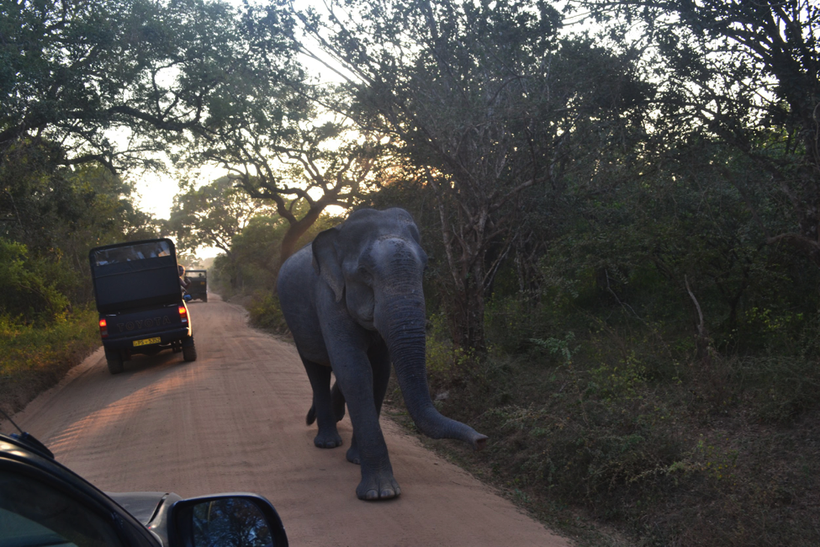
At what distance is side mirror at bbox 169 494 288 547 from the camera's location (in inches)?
74.7

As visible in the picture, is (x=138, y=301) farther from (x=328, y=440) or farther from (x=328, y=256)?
(x=328, y=256)

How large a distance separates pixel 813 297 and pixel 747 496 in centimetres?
462

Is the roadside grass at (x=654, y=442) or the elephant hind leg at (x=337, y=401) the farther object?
the elephant hind leg at (x=337, y=401)

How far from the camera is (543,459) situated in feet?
19.9

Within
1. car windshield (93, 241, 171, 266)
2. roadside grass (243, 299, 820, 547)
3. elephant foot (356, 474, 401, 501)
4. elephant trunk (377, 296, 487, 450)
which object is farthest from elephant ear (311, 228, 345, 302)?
car windshield (93, 241, 171, 266)

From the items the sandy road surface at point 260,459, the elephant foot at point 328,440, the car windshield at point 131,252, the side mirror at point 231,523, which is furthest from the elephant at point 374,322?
the car windshield at point 131,252

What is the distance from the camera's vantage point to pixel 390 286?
5246 mm

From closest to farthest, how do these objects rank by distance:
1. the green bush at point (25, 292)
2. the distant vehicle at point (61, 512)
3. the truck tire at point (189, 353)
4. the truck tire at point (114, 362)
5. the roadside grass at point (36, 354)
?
the distant vehicle at point (61, 512)
the roadside grass at point (36, 354)
the truck tire at point (114, 362)
the truck tire at point (189, 353)
the green bush at point (25, 292)

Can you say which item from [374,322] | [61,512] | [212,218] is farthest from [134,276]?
[212,218]

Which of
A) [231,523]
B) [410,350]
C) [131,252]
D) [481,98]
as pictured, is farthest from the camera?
[131,252]

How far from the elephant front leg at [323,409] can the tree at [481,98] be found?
2949mm

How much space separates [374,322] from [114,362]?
9619 millimetres

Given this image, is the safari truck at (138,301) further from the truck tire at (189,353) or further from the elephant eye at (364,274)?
the elephant eye at (364,274)

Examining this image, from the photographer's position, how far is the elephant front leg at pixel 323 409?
687 centimetres
